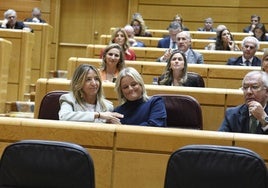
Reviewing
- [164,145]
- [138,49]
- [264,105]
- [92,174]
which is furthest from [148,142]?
[138,49]

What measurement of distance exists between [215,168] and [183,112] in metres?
1.33

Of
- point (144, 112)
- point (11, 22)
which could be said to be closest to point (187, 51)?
point (144, 112)

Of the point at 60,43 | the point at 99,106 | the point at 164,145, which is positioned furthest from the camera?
the point at 60,43

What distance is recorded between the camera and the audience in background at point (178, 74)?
3844mm

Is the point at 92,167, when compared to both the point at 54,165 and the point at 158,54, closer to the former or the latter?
the point at 54,165

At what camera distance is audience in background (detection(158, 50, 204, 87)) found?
12.6ft

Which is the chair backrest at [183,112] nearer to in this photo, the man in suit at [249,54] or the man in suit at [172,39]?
the man in suit at [249,54]

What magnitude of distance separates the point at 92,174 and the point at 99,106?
1344 mm

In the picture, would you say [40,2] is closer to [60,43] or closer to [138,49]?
[60,43]

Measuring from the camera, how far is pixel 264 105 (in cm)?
277

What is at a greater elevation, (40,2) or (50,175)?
(40,2)

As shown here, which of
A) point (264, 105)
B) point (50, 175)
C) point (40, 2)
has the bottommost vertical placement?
point (50, 175)

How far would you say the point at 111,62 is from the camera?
4.06 metres

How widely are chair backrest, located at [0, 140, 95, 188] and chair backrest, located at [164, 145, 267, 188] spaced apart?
276 mm
